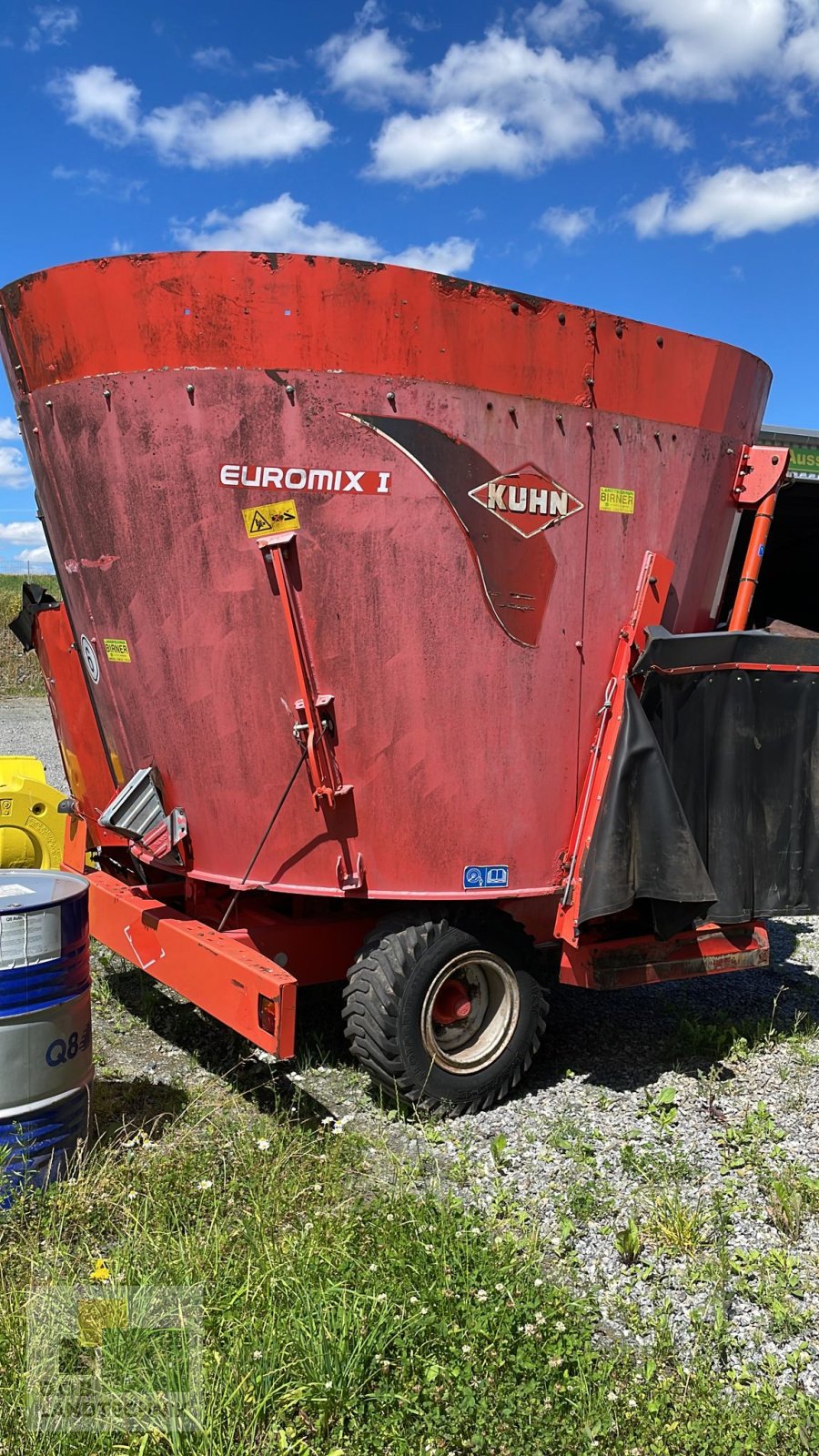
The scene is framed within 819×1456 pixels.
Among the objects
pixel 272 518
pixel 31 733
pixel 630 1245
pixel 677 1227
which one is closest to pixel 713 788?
pixel 677 1227

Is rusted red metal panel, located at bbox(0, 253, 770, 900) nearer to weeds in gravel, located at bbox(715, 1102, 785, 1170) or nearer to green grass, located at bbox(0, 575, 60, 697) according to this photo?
weeds in gravel, located at bbox(715, 1102, 785, 1170)

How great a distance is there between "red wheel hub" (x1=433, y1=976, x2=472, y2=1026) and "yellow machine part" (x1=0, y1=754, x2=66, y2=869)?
2.71m

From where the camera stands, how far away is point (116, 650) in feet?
14.6

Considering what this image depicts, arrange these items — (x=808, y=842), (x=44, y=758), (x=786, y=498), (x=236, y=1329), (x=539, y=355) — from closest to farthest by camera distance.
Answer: (x=236, y=1329) → (x=539, y=355) → (x=808, y=842) → (x=786, y=498) → (x=44, y=758)

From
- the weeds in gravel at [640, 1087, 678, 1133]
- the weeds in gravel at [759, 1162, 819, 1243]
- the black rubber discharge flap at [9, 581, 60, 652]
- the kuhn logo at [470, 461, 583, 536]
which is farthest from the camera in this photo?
the black rubber discharge flap at [9, 581, 60, 652]

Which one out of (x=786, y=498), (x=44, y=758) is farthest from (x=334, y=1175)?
(x=44, y=758)

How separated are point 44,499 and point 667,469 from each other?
2751 mm

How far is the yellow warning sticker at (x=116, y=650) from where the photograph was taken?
4395 mm

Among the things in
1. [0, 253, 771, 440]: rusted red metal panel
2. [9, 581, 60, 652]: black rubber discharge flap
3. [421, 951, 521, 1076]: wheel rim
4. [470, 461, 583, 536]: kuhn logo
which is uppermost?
[0, 253, 771, 440]: rusted red metal panel

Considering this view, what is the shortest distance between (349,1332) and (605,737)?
8.38ft

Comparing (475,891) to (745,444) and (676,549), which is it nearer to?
(676,549)

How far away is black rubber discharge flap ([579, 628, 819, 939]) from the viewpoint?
14.3ft

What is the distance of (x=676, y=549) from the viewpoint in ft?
15.4

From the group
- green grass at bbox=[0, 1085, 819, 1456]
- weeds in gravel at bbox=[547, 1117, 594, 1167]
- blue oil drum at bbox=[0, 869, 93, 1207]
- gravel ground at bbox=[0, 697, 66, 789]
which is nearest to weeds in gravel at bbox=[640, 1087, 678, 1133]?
weeds in gravel at bbox=[547, 1117, 594, 1167]
